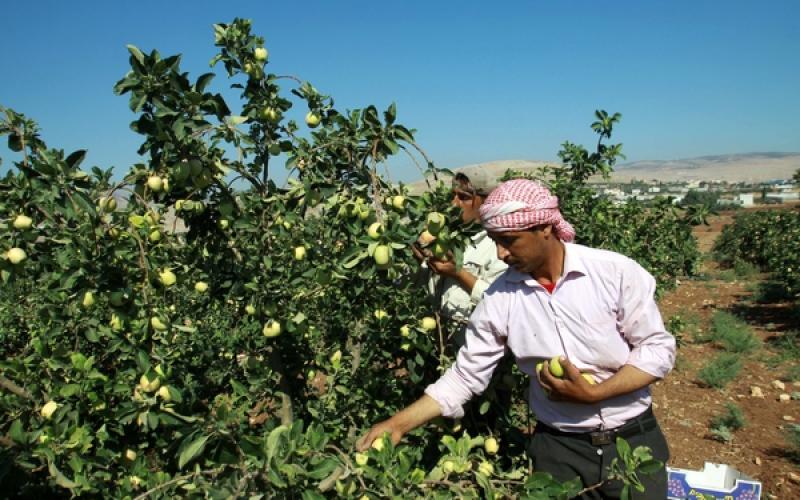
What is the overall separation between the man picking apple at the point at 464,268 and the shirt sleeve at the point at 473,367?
0.20 metres

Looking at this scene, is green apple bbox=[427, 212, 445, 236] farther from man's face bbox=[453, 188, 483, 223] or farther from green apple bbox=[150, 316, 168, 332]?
green apple bbox=[150, 316, 168, 332]

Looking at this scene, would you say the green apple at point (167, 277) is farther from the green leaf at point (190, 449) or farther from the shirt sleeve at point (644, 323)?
the shirt sleeve at point (644, 323)

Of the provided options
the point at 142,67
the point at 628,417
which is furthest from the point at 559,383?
the point at 142,67

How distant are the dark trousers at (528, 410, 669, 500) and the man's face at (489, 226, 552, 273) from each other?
0.63m

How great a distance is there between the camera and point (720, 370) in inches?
249

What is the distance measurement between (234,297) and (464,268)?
926mm

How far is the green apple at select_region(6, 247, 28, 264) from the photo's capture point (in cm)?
166

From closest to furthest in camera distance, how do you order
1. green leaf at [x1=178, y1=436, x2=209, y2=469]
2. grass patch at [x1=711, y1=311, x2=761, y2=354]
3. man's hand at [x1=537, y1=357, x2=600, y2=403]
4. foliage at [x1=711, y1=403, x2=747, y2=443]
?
green leaf at [x1=178, y1=436, x2=209, y2=469], man's hand at [x1=537, y1=357, x2=600, y2=403], foliage at [x1=711, y1=403, x2=747, y2=443], grass patch at [x1=711, y1=311, x2=761, y2=354]

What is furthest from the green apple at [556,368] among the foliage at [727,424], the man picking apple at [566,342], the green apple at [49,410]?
the foliage at [727,424]

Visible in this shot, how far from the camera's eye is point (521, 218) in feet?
5.26

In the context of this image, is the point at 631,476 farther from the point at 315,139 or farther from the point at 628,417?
the point at 315,139

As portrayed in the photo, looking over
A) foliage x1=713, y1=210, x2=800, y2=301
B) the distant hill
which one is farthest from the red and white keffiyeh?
the distant hill

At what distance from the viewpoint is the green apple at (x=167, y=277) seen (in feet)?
6.00

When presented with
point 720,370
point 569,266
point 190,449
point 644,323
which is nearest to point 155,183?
point 190,449
